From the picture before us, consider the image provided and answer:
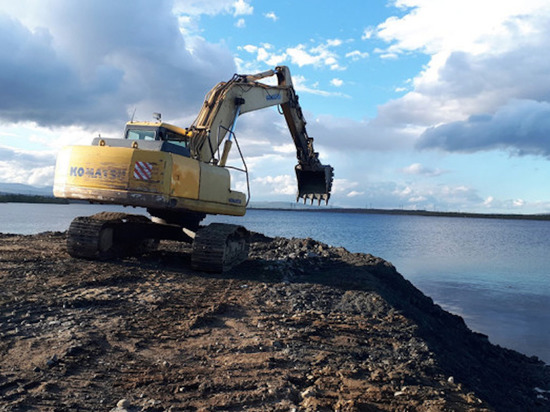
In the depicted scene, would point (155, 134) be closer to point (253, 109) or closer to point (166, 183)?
point (166, 183)

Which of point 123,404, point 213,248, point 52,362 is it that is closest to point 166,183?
point 213,248

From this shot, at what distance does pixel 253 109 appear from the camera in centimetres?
1295

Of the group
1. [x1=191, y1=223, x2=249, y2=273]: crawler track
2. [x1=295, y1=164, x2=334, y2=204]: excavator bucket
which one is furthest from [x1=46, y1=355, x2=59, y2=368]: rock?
[x1=295, y1=164, x2=334, y2=204]: excavator bucket

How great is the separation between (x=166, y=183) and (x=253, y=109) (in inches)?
184

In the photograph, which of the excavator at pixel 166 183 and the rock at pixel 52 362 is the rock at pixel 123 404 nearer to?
the rock at pixel 52 362

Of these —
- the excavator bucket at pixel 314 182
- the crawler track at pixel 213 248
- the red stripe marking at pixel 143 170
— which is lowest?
the crawler track at pixel 213 248

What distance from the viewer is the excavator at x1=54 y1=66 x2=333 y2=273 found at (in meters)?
9.27

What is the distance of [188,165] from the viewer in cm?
973

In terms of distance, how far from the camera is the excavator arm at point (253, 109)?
434 inches

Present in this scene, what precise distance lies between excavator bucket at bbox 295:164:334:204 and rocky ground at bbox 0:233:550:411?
223 inches

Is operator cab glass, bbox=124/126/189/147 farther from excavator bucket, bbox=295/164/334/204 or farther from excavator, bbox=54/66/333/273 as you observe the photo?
excavator bucket, bbox=295/164/334/204

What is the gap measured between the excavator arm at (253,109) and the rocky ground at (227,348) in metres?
3.16

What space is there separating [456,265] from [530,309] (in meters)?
13.2

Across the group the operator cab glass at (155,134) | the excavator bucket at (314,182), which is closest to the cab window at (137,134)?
the operator cab glass at (155,134)
